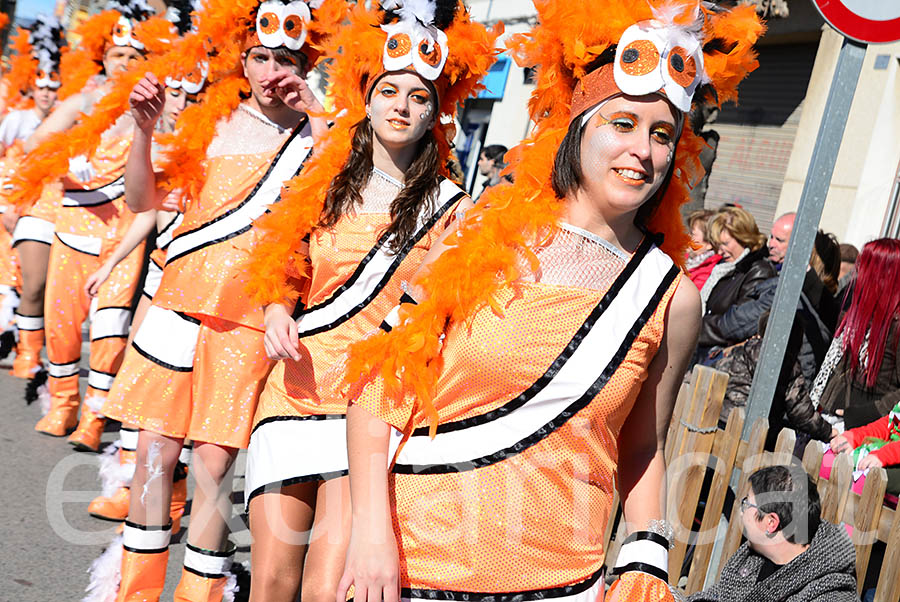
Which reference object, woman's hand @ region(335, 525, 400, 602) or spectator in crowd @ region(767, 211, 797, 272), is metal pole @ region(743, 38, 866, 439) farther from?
woman's hand @ region(335, 525, 400, 602)

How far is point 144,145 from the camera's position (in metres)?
3.47

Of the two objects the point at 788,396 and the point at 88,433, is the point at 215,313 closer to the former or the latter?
the point at 88,433

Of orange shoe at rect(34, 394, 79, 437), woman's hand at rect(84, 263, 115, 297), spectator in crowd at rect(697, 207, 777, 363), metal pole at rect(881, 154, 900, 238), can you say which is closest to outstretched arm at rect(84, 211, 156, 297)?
woman's hand at rect(84, 263, 115, 297)

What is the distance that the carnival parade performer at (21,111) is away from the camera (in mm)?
6918

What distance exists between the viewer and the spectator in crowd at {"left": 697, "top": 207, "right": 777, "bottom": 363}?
5.29m

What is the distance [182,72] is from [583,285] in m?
2.44

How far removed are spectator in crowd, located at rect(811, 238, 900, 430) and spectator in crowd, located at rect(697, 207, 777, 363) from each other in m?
0.67

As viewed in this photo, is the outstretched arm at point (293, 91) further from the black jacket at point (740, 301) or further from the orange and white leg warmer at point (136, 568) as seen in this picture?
the black jacket at point (740, 301)

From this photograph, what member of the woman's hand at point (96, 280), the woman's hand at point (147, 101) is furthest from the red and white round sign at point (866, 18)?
the woman's hand at point (96, 280)

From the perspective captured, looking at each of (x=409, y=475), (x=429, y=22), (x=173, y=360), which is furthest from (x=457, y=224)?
(x=173, y=360)

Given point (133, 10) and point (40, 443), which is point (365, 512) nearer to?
point (40, 443)

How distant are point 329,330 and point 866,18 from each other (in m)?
2.10

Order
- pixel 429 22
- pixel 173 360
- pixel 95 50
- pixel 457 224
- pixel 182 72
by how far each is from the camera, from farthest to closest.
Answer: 1. pixel 95 50
2. pixel 182 72
3. pixel 173 360
4. pixel 429 22
5. pixel 457 224

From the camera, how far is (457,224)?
2133 millimetres
